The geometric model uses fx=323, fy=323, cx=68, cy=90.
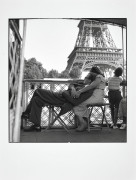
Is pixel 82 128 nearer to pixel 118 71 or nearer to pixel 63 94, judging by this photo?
pixel 63 94

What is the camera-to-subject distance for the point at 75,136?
113 inches

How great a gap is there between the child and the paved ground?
147mm

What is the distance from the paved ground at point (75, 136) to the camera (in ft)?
8.97

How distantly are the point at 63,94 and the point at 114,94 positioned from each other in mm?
483

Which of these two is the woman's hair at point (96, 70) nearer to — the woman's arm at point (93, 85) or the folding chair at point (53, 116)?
the woman's arm at point (93, 85)

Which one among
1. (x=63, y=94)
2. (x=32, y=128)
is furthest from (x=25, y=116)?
(x=63, y=94)

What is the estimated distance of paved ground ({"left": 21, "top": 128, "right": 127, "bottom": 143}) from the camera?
2.73 metres

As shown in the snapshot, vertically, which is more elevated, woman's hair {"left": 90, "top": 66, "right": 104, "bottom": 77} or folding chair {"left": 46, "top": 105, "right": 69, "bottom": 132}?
woman's hair {"left": 90, "top": 66, "right": 104, "bottom": 77}

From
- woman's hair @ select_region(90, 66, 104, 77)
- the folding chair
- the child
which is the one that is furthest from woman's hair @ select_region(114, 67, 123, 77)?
the folding chair

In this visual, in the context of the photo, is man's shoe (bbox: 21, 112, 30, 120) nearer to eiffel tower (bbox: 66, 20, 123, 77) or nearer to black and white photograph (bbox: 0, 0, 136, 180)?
black and white photograph (bbox: 0, 0, 136, 180)

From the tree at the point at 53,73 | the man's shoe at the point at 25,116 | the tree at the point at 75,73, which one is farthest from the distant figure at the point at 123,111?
the man's shoe at the point at 25,116
